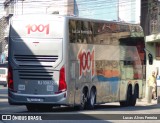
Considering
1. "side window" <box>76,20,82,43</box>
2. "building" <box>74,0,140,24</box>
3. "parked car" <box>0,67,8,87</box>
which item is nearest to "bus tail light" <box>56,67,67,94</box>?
"side window" <box>76,20,82,43</box>

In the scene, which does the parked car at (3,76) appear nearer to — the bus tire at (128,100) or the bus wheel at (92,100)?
the bus tire at (128,100)

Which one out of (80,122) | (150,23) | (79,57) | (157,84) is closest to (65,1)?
(150,23)

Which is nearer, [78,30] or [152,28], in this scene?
[78,30]

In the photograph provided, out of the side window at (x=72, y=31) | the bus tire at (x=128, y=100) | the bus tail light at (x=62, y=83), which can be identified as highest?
the side window at (x=72, y=31)

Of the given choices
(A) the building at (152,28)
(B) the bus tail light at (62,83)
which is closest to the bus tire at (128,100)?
(B) the bus tail light at (62,83)

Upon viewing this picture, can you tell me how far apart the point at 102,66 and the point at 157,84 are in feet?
29.8

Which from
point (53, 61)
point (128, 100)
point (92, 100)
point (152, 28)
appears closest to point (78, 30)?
point (53, 61)

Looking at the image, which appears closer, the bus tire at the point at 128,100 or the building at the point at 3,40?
the bus tire at the point at 128,100

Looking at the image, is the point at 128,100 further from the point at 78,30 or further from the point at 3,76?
the point at 3,76

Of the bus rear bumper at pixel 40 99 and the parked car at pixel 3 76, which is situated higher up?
the bus rear bumper at pixel 40 99

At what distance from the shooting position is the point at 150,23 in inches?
1849

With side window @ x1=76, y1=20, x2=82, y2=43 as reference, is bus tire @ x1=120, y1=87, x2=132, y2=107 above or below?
below

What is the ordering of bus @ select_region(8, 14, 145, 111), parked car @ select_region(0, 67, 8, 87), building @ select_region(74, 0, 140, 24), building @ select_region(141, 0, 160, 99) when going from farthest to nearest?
parked car @ select_region(0, 67, 8, 87) → building @ select_region(74, 0, 140, 24) → building @ select_region(141, 0, 160, 99) → bus @ select_region(8, 14, 145, 111)

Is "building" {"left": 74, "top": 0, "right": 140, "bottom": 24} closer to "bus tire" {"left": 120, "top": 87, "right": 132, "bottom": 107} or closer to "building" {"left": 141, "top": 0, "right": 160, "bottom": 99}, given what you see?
"building" {"left": 141, "top": 0, "right": 160, "bottom": 99}
